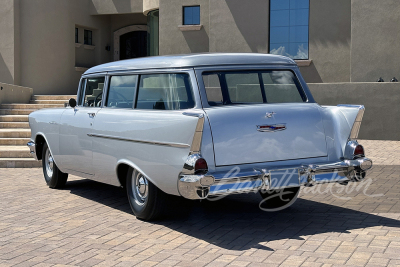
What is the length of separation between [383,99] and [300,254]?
10765 mm

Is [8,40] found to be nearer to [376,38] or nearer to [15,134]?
[15,134]

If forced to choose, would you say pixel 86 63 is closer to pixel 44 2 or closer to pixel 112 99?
pixel 44 2

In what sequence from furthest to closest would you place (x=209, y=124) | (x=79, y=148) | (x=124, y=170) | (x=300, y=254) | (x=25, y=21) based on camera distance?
1. (x=25, y=21)
2. (x=79, y=148)
3. (x=124, y=170)
4. (x=209, y=124)
5. (x=300, y=254)

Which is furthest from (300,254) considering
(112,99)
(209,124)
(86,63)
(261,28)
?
(86,63)

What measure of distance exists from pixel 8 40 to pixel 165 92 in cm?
1561

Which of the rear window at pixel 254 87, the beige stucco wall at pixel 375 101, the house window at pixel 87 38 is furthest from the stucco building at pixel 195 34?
the rear window at pixel 254 87

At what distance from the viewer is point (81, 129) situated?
278 inches

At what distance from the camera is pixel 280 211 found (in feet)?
21.8

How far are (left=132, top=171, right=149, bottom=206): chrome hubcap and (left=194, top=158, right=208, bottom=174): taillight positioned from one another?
1.02m

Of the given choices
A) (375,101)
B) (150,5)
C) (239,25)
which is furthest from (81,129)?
(150,5)

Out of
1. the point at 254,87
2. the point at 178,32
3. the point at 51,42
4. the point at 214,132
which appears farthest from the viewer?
the point at 51,42

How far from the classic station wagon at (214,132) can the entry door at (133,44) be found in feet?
56.3

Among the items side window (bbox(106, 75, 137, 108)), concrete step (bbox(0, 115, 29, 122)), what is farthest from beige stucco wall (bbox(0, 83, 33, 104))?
side window (bbox(106, 75, 137, 108))

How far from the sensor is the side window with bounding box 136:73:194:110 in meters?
5.77
